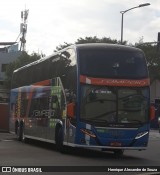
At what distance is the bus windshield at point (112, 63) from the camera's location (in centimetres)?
1786

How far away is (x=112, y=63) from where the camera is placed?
18047 millimetres

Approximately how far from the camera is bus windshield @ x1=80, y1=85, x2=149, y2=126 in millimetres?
17750

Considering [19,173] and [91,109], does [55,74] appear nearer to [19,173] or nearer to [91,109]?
[91,109]

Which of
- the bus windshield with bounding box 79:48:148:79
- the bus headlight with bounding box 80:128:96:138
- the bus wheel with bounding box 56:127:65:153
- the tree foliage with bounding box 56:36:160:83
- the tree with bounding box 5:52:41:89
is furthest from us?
the tree with bounding box 5:52:41:89

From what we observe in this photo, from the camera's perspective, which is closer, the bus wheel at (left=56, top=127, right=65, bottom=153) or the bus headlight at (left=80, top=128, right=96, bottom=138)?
the bus headlight at (left=80, top=128, right=96, bottom=138)

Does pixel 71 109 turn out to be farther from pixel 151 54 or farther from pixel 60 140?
pixel 151 54

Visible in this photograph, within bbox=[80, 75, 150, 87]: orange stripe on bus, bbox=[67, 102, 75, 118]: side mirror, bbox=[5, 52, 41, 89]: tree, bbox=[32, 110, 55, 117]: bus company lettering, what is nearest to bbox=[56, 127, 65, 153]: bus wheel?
bbox=[32, 110, 55, 117]: bus company lettering

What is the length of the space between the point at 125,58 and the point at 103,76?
1.13 metres

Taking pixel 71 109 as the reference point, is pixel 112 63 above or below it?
above

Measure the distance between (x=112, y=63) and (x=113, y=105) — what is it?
4.93 ft

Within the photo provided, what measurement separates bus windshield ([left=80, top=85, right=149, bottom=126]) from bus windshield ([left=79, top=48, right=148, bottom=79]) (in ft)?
1.66

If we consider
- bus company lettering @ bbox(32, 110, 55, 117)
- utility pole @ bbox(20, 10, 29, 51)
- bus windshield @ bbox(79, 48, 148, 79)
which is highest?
utility pole @ bbox(20, 10, 29, 51)

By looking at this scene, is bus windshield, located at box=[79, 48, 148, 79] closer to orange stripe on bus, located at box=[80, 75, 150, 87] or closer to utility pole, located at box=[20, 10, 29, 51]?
orange stripe on bus, located at box=[80, 75, 150, 87]

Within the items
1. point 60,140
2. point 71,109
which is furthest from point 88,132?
point 60,140
